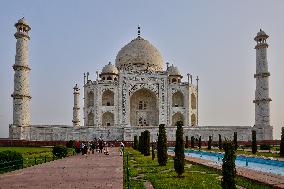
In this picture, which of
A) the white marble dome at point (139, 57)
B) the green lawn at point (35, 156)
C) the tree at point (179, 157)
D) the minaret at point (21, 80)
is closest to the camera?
the tree at point (179, 157)

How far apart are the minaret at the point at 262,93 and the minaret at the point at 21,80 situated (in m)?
18.5

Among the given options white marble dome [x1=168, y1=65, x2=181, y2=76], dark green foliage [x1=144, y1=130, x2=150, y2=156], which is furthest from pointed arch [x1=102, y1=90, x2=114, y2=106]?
dark green foliage [x1=144, y1=130, x2=150, y2=156]

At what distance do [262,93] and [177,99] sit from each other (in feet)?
29.8

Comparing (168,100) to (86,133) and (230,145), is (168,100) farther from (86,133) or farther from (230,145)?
(230,145)

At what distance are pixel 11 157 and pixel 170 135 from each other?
2128cm

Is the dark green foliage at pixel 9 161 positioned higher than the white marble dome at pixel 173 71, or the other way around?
the white marble dome at pixel 173 71

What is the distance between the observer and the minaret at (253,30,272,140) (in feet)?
105

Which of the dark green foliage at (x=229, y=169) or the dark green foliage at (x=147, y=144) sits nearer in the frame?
the dark green foliage at (x=229, y=169)

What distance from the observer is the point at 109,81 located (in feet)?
123

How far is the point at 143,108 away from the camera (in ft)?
128

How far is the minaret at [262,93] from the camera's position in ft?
105

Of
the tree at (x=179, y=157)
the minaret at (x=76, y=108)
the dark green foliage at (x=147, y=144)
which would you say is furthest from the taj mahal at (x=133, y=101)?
the tree at (x=179, y=157)

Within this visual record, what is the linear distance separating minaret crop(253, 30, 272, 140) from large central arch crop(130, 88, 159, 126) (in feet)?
31.6

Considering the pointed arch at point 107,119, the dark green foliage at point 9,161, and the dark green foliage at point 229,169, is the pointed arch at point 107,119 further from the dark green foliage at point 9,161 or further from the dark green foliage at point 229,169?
the dark green foliage at point 229,169
